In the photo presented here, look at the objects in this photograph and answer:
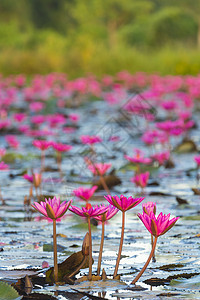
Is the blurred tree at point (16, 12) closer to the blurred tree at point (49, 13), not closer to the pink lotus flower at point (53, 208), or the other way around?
the blurred tree at point (49, 13)

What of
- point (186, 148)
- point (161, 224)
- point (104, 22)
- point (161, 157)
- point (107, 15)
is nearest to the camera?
point (161, 224)

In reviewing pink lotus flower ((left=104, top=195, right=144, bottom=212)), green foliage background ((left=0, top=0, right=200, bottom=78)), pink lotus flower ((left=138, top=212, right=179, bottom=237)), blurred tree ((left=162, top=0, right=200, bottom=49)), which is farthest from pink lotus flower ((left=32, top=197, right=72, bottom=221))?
blurred tree ((left=162, top=0, right=200, bottom=49))

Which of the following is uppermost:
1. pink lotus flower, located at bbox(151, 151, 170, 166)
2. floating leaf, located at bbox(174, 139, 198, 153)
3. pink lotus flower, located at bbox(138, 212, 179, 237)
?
floating leaf, located at bbox(174, 139, 198, 153)

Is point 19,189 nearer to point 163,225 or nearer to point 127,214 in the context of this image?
point 127,214

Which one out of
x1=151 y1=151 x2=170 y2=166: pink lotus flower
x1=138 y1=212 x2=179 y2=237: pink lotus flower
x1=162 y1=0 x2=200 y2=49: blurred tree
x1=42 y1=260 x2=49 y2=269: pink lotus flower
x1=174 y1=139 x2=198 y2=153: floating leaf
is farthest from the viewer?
x1=162 y1=0 x2=200 y2=49: blurred tree

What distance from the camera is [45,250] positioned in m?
2.87

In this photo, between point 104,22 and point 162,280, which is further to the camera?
point 104,22

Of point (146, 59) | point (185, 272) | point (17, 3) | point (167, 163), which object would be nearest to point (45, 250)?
point (185, 272)

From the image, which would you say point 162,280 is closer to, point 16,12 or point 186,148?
point 186,148

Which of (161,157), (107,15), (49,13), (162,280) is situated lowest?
(162,280)

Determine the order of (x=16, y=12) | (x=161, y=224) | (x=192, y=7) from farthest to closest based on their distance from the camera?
(x=192, y=7) < (x=16, y=12) < (x=161, y=224)

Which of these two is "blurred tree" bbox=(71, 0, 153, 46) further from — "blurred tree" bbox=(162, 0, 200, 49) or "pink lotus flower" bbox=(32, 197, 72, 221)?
"pink lotus flower" bbox=(32, 197, 72, 221)

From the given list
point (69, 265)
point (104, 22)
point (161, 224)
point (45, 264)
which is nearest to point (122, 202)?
point (161, 224)

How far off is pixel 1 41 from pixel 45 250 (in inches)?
1806
